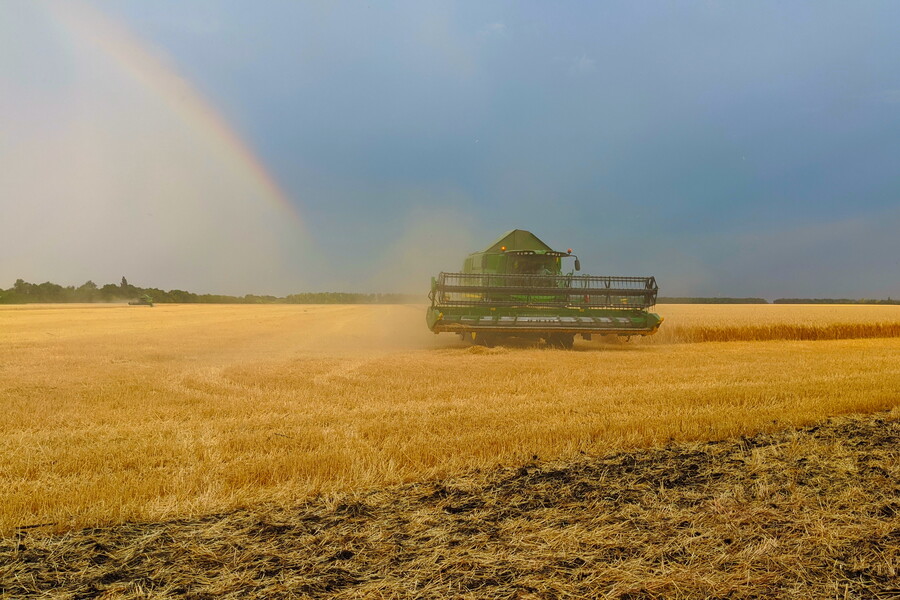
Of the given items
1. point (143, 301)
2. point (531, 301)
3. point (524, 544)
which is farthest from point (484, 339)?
point (143, 301)

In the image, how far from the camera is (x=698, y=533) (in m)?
3.54

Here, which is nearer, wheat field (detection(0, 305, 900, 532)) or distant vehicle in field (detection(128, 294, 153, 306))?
wheat field (detection(0, 305, 900, 532))

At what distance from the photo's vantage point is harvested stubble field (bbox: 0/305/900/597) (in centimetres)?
445

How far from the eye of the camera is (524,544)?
339 centimetres

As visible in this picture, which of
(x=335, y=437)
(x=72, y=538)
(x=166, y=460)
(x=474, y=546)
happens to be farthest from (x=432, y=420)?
(x=72, y=538)

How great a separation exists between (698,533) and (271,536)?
2694mm

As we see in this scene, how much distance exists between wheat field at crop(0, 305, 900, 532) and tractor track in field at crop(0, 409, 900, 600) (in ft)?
1.43

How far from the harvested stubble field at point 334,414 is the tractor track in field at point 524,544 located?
5.1 inches

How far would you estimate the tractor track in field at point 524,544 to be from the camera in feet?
9.57

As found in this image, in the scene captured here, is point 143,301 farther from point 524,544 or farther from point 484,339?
point 524,544

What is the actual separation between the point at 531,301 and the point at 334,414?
386 inches

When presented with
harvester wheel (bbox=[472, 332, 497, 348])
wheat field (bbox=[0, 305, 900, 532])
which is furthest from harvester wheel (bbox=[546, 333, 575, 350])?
harvester wheel (bbox=[472, 332, 497, 348])

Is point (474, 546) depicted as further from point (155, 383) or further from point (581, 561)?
point (155, 383)

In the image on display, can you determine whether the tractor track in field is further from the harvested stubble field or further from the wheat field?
the wheat field
